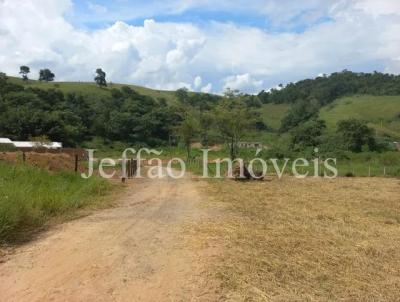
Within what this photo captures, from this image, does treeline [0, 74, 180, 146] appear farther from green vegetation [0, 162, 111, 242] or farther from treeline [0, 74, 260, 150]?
green vegetation [0, 162, 111, 242]

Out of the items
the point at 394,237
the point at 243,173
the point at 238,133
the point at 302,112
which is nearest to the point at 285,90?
the point at 302,112

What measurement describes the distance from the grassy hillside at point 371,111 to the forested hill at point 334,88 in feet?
23.8

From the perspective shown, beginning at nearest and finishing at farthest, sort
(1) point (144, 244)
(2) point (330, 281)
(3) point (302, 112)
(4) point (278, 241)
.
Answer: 1. (2) point (330, 281)
2. (1) point (144, 244)
3. (4) point (278, 241)
4. (3) point (302, 112)

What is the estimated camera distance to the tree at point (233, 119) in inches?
1340

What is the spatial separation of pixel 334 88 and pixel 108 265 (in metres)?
128

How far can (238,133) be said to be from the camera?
34531 mm

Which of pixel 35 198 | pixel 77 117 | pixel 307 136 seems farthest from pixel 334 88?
pixel 35 198

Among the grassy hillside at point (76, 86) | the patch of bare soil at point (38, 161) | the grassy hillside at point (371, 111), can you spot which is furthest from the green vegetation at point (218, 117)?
the patch of bare soil at point (38, 161)

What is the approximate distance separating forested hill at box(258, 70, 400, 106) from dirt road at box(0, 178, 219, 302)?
115147 millimetres

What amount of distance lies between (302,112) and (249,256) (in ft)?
294

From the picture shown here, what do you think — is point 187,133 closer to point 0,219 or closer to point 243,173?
point 243,173

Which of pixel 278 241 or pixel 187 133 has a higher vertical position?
pixel 187 133

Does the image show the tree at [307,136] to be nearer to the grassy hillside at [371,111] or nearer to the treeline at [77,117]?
the grassy hillside at [371,111]

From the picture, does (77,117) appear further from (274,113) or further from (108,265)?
(108,265)
